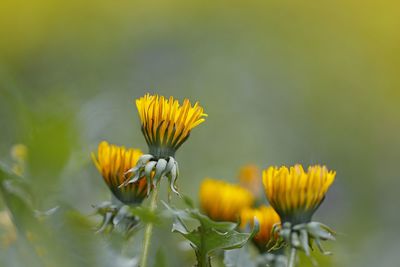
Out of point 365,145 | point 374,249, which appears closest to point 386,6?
point 365,145

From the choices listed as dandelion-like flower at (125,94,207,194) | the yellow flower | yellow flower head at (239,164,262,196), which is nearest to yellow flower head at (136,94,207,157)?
dandelion-like flower at (125,94,207,194)

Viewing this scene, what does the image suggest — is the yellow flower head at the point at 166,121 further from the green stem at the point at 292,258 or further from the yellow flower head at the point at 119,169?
the green stem at the point at 292,258

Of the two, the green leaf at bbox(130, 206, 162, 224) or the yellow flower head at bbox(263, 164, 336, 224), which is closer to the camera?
the green leaf at bbox(130, 206, 162, 224)

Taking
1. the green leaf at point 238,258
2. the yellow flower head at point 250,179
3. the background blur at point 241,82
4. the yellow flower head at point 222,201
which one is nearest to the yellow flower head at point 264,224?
the green leaf at point 238,258

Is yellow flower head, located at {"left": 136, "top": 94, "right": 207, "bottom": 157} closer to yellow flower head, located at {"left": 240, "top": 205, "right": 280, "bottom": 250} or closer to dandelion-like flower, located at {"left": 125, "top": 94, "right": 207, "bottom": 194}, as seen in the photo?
dandelion-like flower, located at {"left": 125, "top": 94, "right": 207, "bottom": 194}

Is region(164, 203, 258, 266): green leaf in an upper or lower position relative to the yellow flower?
lower

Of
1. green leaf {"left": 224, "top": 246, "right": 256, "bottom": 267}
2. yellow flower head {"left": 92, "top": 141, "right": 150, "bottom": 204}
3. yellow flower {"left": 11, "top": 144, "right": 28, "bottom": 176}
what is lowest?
green leaf {"left": 224, "top": 246, "right": 256, "bottom": 267}
